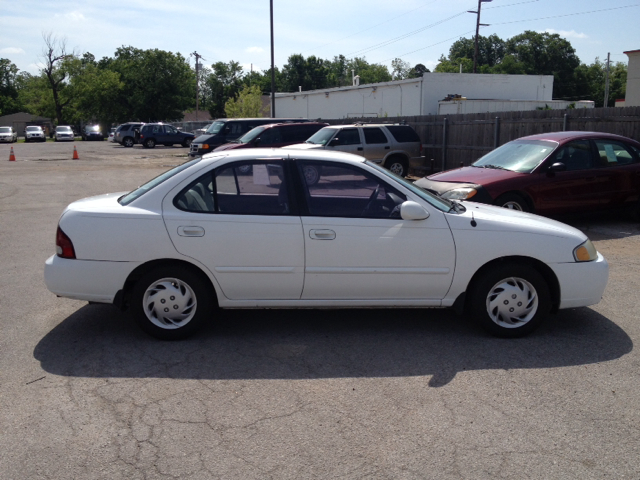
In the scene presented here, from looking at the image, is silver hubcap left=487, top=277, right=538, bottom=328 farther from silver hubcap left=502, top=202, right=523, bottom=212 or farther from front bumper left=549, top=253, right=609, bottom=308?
silver hubcap left=502, top=202, right=523, bottom=212

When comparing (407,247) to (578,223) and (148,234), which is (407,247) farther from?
(578,223)

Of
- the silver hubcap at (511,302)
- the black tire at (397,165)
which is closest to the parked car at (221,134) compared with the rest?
the black tire at (397,165)

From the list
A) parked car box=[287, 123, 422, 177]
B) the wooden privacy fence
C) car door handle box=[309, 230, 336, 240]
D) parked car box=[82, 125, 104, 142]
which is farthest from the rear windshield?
parked car box=[82, 125, 104, 142]

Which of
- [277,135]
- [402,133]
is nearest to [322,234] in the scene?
[402,133]

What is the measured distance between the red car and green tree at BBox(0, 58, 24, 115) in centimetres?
11554

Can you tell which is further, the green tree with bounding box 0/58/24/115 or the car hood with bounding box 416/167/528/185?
the green tree with bounding box 0/58/24/115

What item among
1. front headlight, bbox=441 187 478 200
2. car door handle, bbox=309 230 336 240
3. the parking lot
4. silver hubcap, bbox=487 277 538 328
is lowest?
the parking lot

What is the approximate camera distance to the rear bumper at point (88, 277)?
16.0 ft

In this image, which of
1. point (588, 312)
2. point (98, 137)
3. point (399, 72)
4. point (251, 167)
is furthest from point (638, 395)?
point (399, 72)

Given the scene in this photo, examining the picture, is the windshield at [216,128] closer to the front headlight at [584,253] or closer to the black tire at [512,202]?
the black tire at [512,202]

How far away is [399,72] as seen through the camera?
141 metres

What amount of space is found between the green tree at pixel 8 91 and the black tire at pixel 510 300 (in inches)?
4709

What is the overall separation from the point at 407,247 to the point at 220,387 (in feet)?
6.14

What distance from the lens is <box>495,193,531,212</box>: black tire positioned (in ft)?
31.6
